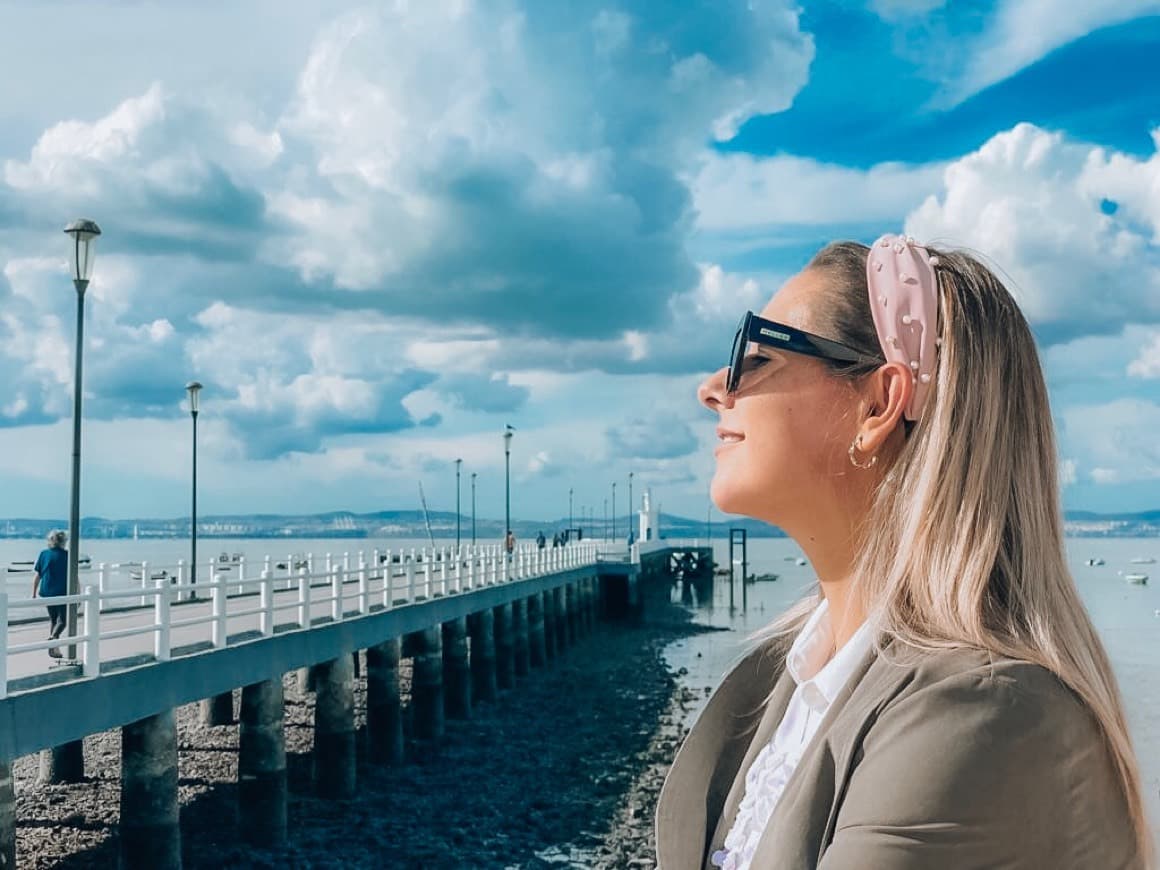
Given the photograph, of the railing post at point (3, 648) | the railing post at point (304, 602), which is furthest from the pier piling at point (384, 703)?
the railing post at point (3, 648)

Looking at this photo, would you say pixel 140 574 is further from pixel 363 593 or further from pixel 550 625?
pixel 550 625

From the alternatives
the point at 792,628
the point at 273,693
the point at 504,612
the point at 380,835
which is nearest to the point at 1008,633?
the point at 792,628

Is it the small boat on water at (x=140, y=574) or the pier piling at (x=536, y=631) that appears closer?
the small boat on water at (x=140, y=574)

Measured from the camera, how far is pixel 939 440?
139cm

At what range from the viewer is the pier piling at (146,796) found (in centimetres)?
1221

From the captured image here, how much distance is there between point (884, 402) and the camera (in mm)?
1525

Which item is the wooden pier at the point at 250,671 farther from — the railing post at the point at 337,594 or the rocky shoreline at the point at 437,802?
the rocky shoreline at the point at 437,802

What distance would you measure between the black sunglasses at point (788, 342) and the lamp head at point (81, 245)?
12833mm

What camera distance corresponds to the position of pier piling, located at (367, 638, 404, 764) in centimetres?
2103

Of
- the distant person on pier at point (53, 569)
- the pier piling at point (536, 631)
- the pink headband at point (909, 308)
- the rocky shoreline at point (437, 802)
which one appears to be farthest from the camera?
the pier piling at point (536, 631)

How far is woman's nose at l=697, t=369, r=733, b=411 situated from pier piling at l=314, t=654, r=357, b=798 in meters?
17.1

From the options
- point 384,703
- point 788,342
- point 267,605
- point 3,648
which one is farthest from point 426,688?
point 788,342

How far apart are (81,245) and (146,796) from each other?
5727 millimetres

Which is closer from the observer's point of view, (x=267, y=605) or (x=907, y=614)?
(x=907, y=614)
